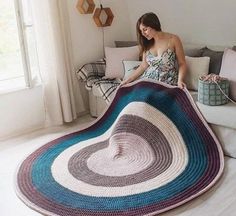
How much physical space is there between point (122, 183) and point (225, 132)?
94 centimetres

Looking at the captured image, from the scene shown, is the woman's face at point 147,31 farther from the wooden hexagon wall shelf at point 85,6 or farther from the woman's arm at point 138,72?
the wooden hexagon wall shelf at point 85,6

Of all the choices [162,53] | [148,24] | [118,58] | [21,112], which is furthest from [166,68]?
[21,112]

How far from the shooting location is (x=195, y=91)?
3.38m

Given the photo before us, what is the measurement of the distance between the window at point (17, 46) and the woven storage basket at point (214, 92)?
1.80m

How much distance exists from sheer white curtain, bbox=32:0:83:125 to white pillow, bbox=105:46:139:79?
412 millimetres

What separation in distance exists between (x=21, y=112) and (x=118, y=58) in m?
1.20

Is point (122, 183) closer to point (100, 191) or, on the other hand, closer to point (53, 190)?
point (100, 191)

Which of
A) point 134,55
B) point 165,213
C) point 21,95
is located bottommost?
point 165,213

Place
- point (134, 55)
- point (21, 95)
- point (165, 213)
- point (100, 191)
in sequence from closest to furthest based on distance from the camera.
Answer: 1. point (165, 213)
2. point (100, 191)
3. point (21, 95)
4. point (134, 55)

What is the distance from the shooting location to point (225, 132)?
2.83 m

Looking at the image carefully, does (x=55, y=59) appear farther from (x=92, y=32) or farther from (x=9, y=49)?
(x=92, y=32)

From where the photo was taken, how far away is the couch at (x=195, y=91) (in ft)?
9.16

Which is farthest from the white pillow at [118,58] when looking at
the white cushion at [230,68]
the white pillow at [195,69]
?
the white cushion at [230,68]

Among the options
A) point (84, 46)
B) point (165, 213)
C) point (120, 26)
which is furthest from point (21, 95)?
point (165, 213)
